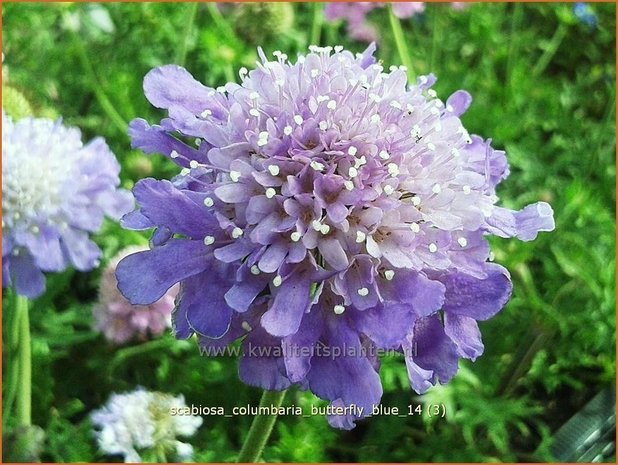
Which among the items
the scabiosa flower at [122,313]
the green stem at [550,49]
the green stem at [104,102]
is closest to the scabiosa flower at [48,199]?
the scabiosa flower at [122,313]

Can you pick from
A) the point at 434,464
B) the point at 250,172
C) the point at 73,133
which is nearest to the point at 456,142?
the point at 250,172

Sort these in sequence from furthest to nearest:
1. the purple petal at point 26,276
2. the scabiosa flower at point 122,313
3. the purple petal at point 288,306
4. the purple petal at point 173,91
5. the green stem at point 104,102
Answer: the green stem at point 104,102 → the scabiosa flower at point 122,313 → the purple petal at point 26,276 → the purple petal at point 173,91 → the purple petal at point 288,306

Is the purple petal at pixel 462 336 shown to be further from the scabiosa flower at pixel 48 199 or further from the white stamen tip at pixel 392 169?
the scabiosa flower at pixel 48 199

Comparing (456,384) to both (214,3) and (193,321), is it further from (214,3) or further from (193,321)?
(214,3)

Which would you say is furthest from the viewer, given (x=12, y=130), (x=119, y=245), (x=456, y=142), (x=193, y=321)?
(x=119, y=245)

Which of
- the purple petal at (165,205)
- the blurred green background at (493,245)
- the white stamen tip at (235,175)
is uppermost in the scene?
the white stamen tip at (235,175)

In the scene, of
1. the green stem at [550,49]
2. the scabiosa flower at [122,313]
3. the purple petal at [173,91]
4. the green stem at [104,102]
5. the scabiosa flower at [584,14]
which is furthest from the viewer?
the green stem at [550,49]

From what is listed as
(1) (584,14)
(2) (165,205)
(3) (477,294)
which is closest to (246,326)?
(2) (165,205)
